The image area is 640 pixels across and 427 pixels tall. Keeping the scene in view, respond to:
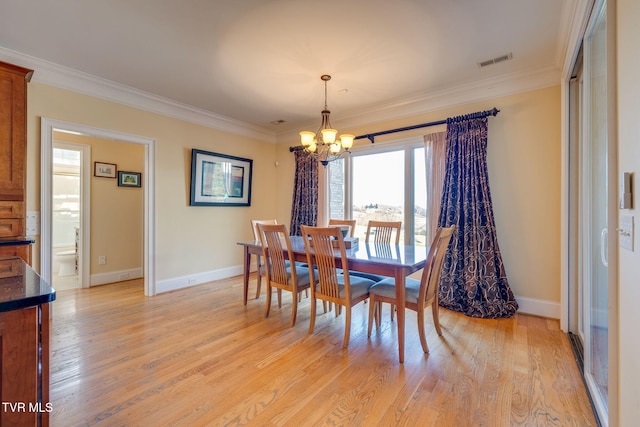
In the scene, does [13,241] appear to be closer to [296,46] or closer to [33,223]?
[33,223]

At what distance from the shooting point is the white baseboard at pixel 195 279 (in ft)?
12.7

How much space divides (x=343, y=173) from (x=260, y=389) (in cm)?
334

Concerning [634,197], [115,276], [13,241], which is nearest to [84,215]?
[115,276]

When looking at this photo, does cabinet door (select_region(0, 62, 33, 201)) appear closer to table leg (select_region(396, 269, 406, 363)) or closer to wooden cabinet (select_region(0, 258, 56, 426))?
wooden cabinet (select_region(0, 258, 56, 426))

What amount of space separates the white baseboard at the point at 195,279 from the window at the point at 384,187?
1.94 meters

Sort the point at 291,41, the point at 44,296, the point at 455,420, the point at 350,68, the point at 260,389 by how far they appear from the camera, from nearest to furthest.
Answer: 1. the point at 44,296
2. the point at 455,420
3. the point at 260,389
4. the point at 291,41
5. the point at 350,68

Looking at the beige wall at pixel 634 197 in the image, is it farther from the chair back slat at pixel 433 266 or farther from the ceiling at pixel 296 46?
the ceiling at pixel 296 46

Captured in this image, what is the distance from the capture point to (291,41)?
2.43m

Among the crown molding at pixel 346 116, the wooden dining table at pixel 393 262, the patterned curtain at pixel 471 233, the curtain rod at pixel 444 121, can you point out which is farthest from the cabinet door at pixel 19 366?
the curtain rod at pixel 444 121

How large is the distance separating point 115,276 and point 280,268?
10.4 feet

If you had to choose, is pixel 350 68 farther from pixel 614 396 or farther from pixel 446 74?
pixel 614 396

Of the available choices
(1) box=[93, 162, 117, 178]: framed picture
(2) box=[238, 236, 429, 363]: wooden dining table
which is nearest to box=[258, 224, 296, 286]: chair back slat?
(2) box=[238, 236, 429, 363]: wooden dining table

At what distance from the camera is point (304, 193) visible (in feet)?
15.6

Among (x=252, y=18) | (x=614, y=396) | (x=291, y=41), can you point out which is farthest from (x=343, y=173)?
(x=614, y=396)
